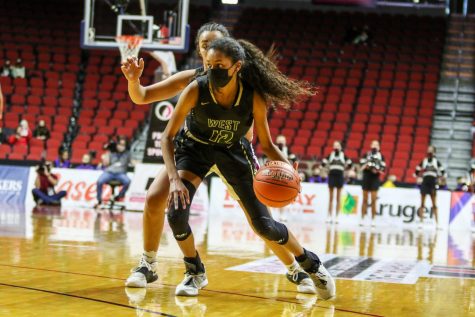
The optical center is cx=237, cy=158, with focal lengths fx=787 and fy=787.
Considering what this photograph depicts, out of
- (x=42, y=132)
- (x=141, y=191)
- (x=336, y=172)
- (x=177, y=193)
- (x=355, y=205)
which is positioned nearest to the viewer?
(x=177, y=193)

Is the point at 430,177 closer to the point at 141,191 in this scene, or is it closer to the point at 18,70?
the point at 141,191

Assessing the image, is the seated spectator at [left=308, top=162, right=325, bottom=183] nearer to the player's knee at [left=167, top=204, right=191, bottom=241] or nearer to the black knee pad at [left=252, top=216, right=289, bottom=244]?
the black knee pad at [left=252, top=216, right=289, bottom=244]

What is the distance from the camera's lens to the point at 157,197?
517 centimetres

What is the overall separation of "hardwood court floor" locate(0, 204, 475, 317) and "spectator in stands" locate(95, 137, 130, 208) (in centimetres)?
453

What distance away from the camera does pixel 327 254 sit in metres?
8.38

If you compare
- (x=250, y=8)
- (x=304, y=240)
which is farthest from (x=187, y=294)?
(x=250, y=8)

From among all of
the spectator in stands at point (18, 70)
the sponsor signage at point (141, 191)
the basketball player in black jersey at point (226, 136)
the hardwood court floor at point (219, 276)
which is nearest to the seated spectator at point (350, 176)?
the sponsor signage at point (141, 191)

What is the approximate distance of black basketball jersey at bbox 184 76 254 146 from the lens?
16.6ft

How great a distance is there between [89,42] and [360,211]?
634 cm

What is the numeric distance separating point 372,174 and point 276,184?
1053 centimetres

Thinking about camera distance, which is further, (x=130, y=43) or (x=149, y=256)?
(x=130, y=43)

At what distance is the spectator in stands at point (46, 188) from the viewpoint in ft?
50.3

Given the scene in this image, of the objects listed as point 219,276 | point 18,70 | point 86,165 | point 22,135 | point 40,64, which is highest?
point 40,64

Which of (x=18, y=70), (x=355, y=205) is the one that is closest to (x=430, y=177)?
(x=355, y=205)
